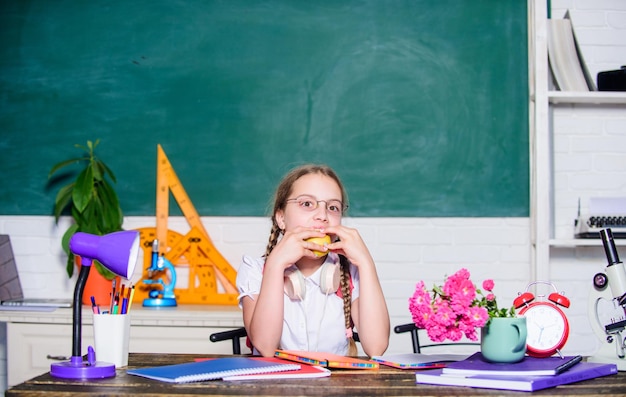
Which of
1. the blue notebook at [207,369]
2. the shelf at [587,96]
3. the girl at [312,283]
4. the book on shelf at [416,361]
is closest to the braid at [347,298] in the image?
the girl at [312,283]

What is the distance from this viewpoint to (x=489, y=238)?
128 inches

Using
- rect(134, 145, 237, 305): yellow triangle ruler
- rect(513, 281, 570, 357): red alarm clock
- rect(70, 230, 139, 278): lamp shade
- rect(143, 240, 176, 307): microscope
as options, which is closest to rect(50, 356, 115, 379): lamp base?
rect(70, 230, 139, 278): lamp shade

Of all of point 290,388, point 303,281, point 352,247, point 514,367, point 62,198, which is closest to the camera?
point 290,388

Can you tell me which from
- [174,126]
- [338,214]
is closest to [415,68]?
[174,126]

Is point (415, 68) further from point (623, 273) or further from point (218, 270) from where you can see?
point (623, 273)

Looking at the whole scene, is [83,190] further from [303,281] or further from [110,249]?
[110,249]

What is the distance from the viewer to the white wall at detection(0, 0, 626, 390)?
3.24 meters

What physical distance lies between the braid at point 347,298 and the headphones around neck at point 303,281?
19mm

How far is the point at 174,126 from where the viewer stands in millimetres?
3303

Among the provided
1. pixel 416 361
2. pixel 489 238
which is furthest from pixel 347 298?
pixel 489 238

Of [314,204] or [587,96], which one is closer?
[314,204]

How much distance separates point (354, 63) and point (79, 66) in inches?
47.2

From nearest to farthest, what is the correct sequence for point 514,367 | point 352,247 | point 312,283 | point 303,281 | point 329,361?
point 514,367, point 329,361, point 352,247, point 303,281, point 312,283

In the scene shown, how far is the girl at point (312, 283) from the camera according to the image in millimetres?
2025
